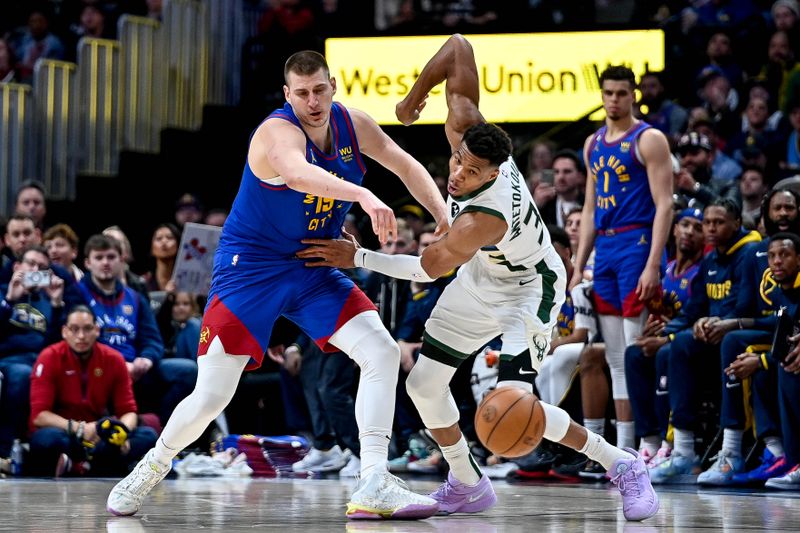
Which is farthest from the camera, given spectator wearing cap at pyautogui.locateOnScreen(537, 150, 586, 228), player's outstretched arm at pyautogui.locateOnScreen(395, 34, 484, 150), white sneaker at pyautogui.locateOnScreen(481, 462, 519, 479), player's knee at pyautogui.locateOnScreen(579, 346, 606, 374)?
spectator wearing cap at pyautogui.locateOnScreen(537, 150, 586, 228)

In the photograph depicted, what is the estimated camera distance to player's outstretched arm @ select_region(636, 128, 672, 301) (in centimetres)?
816

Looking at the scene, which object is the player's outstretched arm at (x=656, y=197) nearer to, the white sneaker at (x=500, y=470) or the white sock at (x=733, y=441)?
the white sock at (x=733, y=441)

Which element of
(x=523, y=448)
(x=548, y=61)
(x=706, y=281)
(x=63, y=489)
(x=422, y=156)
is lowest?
(x=63, y=489)

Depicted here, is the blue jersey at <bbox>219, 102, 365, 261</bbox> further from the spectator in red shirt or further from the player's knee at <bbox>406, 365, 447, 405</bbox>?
the spectator in red shirt

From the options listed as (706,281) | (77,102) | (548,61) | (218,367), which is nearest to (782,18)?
(548,61)

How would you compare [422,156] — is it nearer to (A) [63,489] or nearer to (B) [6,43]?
(B) [6,43]

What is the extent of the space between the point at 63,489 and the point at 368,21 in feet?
27.7

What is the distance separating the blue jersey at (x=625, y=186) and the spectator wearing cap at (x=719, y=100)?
3799 mm

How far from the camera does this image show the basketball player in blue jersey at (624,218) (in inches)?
327

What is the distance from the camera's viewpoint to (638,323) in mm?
8484

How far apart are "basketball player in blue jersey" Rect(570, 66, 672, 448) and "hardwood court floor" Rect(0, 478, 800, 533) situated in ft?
3.60

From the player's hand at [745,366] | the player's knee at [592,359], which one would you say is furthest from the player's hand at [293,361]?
the player's hand at [745,366]

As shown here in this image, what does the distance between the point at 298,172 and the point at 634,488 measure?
2.03 metres

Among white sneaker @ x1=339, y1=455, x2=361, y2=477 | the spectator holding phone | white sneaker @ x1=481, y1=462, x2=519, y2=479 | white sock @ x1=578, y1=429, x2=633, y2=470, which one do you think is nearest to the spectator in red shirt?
the spectator holding phone
